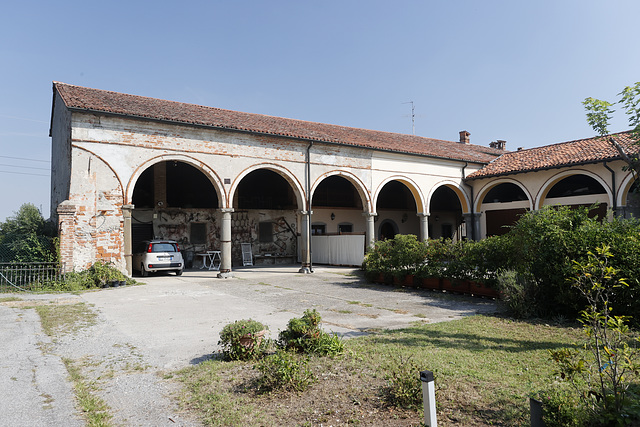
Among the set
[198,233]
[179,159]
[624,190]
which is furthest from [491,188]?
[179,159]

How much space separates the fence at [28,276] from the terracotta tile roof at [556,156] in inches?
768

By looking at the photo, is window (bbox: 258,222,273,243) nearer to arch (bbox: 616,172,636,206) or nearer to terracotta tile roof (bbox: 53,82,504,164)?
terracotta tile roof (bbox: 53,82,504,164)

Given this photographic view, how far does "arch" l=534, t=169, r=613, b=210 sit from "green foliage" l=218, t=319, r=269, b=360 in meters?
17.8

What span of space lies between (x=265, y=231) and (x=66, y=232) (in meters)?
10.9

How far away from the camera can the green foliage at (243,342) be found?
5.14 metres

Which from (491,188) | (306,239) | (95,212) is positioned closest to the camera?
(95,212)

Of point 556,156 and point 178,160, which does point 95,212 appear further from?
point 556,156

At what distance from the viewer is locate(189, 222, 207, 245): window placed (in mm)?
20422

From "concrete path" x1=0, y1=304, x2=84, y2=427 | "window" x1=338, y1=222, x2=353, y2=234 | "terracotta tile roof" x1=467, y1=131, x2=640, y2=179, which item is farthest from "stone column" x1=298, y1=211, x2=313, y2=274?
"concrete path" x1=0, y1=304, x2=84, y2=427

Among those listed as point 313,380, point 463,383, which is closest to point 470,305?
point 463,383

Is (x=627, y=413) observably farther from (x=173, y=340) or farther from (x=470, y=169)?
(x=470, y=169)

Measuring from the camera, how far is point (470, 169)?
23.1 metres

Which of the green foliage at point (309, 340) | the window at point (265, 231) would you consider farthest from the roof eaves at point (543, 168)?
the green foliage at point (309, 340)

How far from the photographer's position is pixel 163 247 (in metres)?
16.3
